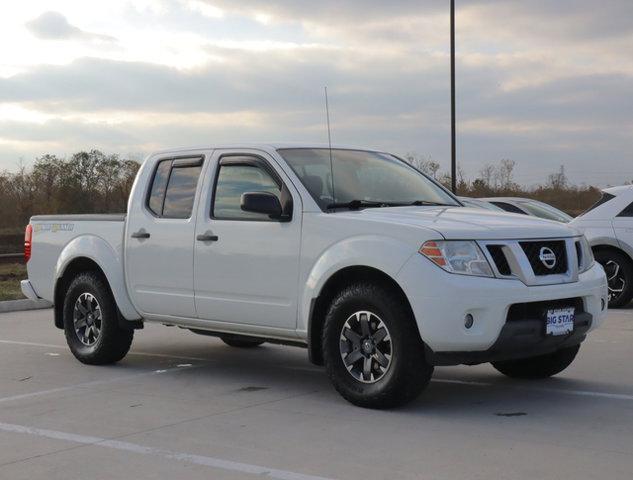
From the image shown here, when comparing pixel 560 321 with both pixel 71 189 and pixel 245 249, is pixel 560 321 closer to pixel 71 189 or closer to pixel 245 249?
pixel 245 249

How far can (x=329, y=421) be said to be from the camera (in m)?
6.02

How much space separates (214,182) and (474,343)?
2746mm

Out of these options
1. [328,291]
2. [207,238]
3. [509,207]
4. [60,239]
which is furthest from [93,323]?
[509,207]

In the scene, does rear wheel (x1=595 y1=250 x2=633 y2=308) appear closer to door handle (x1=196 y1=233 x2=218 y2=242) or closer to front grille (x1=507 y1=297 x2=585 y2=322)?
front grille (x1=507 y1=297 x2=585 y2=322)

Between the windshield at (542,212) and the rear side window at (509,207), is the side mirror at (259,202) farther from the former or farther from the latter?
the windshield at (542,212)

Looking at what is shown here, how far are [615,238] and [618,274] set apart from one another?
1.65ft

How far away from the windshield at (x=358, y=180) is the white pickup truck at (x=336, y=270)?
2 cm

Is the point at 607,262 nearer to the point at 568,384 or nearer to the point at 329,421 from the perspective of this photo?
the point at 568,384

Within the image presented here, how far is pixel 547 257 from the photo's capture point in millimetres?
6324

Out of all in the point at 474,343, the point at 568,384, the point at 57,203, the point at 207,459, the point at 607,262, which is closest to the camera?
the point at 207,459

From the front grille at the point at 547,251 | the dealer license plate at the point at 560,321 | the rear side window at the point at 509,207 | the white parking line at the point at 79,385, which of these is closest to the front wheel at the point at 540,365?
the dealer license plate at the point at 560,321

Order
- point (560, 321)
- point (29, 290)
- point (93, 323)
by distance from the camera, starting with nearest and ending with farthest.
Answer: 1. point (560, 321)
2. point (93, 323)
3. point (29, 290)

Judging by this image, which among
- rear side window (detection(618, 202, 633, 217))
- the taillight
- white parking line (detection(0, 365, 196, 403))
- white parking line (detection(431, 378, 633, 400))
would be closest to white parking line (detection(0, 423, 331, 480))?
white parking line (detection(0, 365, 196, 403))

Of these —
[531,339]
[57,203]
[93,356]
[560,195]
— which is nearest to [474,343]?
[531,339]
